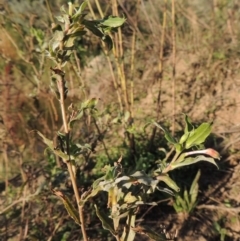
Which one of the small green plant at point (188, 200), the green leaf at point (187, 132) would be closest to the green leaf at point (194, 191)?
the small green plant at point (188, 200)

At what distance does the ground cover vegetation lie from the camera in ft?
3.62

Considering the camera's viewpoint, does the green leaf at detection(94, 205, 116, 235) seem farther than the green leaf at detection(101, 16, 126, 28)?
Yes

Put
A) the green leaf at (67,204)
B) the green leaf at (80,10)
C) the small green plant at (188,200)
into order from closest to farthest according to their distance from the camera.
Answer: the green leaf at (80,10)
the green leaf at (67,204)
the small green plant at (188,200)

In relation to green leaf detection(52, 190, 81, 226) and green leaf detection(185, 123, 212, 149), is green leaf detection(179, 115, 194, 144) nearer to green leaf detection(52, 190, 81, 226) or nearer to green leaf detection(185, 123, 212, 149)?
green leaf detection(185, 123, 212, 149)

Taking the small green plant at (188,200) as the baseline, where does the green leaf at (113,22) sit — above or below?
above

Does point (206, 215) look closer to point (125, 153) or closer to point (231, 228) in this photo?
point (231, 228)

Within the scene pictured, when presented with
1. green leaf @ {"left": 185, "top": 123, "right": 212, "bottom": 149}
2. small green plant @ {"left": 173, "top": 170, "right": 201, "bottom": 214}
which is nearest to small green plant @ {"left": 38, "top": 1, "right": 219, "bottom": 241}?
green leaf @ {"left": 185, "top": 123, "right": 212, "bottom": 149}

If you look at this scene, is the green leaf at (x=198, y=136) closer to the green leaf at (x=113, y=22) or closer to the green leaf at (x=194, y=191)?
the green leaf at (x=113, y=22)

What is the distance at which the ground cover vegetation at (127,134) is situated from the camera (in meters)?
1.10

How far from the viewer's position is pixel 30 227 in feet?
7.27

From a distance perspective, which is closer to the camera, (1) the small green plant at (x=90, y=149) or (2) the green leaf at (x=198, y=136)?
(1) the small green plant at (x=90, y=149)

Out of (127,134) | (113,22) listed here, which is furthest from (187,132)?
(127,134)

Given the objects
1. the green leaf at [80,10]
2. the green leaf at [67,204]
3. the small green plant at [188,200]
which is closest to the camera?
the green leaf at [80,10]

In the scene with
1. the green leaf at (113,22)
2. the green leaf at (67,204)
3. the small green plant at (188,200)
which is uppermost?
the green leaf at (113,22)
